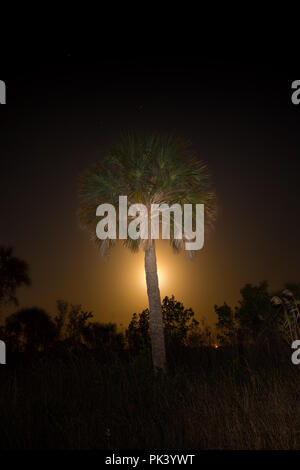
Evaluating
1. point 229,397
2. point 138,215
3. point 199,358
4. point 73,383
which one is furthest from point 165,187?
point 229,397

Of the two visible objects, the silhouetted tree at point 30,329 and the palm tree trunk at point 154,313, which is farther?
the silhouetted tree at point 30,329

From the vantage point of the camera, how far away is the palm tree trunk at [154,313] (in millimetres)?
17578

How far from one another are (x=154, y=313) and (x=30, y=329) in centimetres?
1491

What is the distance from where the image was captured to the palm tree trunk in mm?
17578

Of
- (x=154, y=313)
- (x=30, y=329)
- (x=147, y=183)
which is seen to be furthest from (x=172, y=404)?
(x=30, y=329)

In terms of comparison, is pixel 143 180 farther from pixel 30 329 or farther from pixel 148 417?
pixel 30 329

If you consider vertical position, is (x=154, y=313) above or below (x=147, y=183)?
below

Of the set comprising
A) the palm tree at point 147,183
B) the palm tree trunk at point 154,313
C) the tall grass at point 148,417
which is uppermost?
the palm tree at point 147,183

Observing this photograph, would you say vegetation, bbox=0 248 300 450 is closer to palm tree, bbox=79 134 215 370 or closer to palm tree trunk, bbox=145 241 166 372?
palm tree trunk, bbox=145 241 166 372

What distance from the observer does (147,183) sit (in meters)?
19.3

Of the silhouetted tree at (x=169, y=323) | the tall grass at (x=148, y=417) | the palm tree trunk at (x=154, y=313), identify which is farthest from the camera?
the silhouetted tree at (x=169, y=323)

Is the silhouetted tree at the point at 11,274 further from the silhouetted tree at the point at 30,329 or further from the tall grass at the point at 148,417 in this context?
the tall grass at the point at 148,417

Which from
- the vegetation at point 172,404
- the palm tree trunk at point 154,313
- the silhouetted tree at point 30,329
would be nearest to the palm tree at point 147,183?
the palm tree trunk at point 154,313
